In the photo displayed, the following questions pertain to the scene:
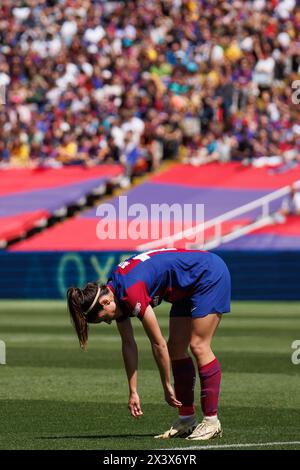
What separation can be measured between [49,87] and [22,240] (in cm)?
613

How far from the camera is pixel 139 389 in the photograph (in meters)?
15.2

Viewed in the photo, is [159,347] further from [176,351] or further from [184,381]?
[184,381]

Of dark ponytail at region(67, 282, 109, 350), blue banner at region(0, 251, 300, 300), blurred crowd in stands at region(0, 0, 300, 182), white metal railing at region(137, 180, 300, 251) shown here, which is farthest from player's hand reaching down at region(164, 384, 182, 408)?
blurred crowd in stands at region(0, 0, 300, 182)

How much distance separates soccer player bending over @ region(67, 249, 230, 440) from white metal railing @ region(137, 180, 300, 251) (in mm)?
20989

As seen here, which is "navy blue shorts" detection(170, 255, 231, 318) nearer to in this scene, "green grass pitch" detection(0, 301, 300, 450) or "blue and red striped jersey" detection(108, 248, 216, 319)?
"blue and red striped jersey" detection(108, 248, 216, 319)

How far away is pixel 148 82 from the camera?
3747cm

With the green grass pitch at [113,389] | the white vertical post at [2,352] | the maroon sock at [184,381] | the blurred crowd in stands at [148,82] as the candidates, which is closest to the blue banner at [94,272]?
the blurred crowd in stands at [148,82]

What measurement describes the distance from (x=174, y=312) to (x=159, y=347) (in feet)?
2.33

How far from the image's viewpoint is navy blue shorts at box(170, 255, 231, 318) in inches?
430

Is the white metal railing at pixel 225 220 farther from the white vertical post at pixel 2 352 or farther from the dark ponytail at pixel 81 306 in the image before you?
the dark ponytail at pixel 81 306

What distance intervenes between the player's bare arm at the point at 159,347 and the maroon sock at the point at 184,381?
61 centimetres

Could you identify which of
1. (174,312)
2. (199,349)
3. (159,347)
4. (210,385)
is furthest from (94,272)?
(159,347)

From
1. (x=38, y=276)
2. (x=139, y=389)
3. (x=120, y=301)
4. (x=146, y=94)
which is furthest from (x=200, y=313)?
(x=146, y=94)

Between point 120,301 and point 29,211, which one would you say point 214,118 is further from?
point 120,301
